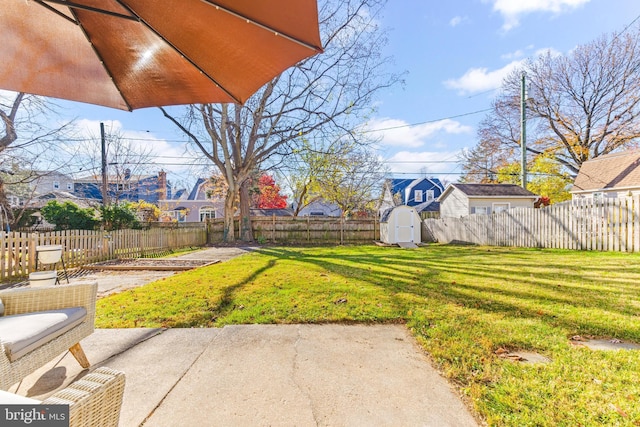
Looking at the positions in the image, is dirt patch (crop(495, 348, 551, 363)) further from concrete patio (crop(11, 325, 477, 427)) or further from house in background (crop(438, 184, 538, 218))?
house in background (crop(438, 184, 538, 218))

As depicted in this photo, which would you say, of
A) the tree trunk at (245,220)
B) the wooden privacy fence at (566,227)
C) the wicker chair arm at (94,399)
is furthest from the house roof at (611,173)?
the wicker chair arm at (94,399)

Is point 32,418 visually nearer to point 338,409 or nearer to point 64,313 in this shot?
point 338,409

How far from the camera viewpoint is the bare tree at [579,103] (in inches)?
693

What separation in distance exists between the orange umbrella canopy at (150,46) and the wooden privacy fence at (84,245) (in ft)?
18.2

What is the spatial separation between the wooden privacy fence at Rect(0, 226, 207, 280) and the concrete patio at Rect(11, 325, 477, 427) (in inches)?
224

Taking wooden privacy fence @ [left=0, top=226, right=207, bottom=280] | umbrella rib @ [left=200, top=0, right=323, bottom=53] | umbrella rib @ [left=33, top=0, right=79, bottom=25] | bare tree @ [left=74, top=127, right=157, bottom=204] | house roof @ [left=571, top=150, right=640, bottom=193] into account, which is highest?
bare tree @ [left=74, top=127, right=157, bottom=204]

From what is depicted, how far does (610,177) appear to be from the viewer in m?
15.4

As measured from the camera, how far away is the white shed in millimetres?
14250

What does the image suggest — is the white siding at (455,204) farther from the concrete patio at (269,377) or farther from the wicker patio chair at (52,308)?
the wicker patio chair at (52,308)

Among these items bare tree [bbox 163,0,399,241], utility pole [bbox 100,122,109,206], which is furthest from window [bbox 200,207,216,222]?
bare tree [bbox 163,0,399,241]

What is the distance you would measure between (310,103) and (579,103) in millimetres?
19270

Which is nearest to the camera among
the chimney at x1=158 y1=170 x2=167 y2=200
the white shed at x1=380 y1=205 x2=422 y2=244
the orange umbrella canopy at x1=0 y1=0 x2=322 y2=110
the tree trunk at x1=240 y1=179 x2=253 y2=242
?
the orange umbrella canopy at x1=0 y1=0 x2=322 y2=110

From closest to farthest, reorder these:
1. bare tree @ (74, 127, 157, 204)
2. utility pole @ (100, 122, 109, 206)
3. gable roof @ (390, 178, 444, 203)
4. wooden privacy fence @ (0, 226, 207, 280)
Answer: wooden privacy fence @ (0, 226, 207, 280) < utility pole @ (100, 122, 109, 206) < bare tree @ (74, 127, 157, 204) < gable roof @ (390, 178, 444, 203)

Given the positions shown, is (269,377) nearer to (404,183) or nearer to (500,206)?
(500,206)
